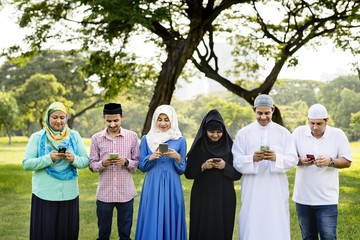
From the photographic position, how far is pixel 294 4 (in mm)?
15836

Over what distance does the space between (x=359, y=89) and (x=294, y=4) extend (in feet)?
180

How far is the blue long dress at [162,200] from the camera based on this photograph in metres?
4.47

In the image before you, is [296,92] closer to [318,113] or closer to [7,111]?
[7,111]

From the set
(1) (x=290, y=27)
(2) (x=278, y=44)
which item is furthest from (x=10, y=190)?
(1) (x=290, y=27)

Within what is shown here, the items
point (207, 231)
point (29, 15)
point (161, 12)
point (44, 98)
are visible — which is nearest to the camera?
point (207, 231)

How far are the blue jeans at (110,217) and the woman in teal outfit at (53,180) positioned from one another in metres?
0.40

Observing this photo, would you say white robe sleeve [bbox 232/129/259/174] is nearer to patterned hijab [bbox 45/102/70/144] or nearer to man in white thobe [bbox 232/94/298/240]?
man in white thobe [bbox 232/94/298/240]

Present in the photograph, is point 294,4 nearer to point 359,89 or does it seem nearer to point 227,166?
point 227,166

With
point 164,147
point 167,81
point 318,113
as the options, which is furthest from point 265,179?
point 167,81

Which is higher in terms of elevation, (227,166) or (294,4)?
(294,4)

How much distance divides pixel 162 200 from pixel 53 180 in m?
1.36

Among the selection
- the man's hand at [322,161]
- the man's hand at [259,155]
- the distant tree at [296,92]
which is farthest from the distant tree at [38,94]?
the distant tree at [296,92]

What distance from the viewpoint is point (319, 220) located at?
4.43 m

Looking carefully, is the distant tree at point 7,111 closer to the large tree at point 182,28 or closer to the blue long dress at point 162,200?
the large tree at point 182,28
